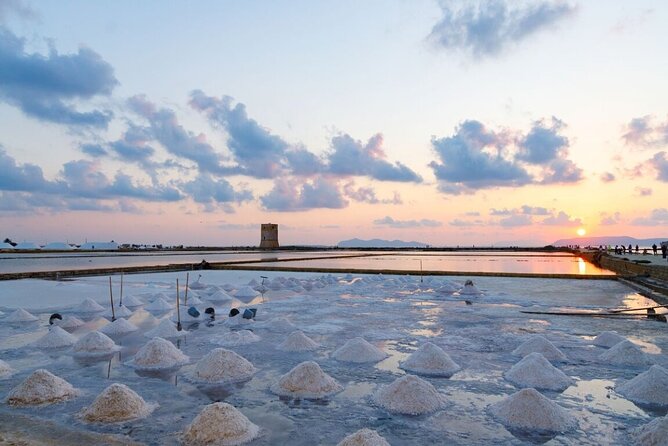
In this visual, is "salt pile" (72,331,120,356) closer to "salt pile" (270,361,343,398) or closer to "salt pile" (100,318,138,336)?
"salt pile" (100,318,138,336)

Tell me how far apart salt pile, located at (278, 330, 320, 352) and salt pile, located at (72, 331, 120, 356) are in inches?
108

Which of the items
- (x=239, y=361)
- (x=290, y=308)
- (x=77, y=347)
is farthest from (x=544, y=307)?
(x=77, y=347)

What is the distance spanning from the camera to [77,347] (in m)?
7.40

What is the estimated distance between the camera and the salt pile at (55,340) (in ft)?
25.4

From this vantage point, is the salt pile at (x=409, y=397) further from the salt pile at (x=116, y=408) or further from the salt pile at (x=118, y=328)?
the salt pile at (x=118, y=328)

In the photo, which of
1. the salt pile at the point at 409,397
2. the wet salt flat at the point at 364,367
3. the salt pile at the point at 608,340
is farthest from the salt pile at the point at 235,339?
the salt pile at the point at 608,340

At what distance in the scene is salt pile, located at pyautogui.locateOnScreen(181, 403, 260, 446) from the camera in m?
4.02

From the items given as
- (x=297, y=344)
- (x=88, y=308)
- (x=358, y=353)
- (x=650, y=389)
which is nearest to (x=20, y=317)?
(x=88, y=308)

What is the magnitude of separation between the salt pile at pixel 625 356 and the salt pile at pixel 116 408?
20.7 ft

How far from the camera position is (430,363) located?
20.8ft

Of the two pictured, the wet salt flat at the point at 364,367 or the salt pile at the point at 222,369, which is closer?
the wet salt flat at the point at 364,367

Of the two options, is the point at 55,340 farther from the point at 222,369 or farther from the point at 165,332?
the point at 222,369

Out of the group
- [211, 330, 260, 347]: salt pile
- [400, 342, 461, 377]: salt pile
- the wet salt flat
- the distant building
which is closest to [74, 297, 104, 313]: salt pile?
the wet salt flat

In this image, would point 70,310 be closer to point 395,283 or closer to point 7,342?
point 7,342
